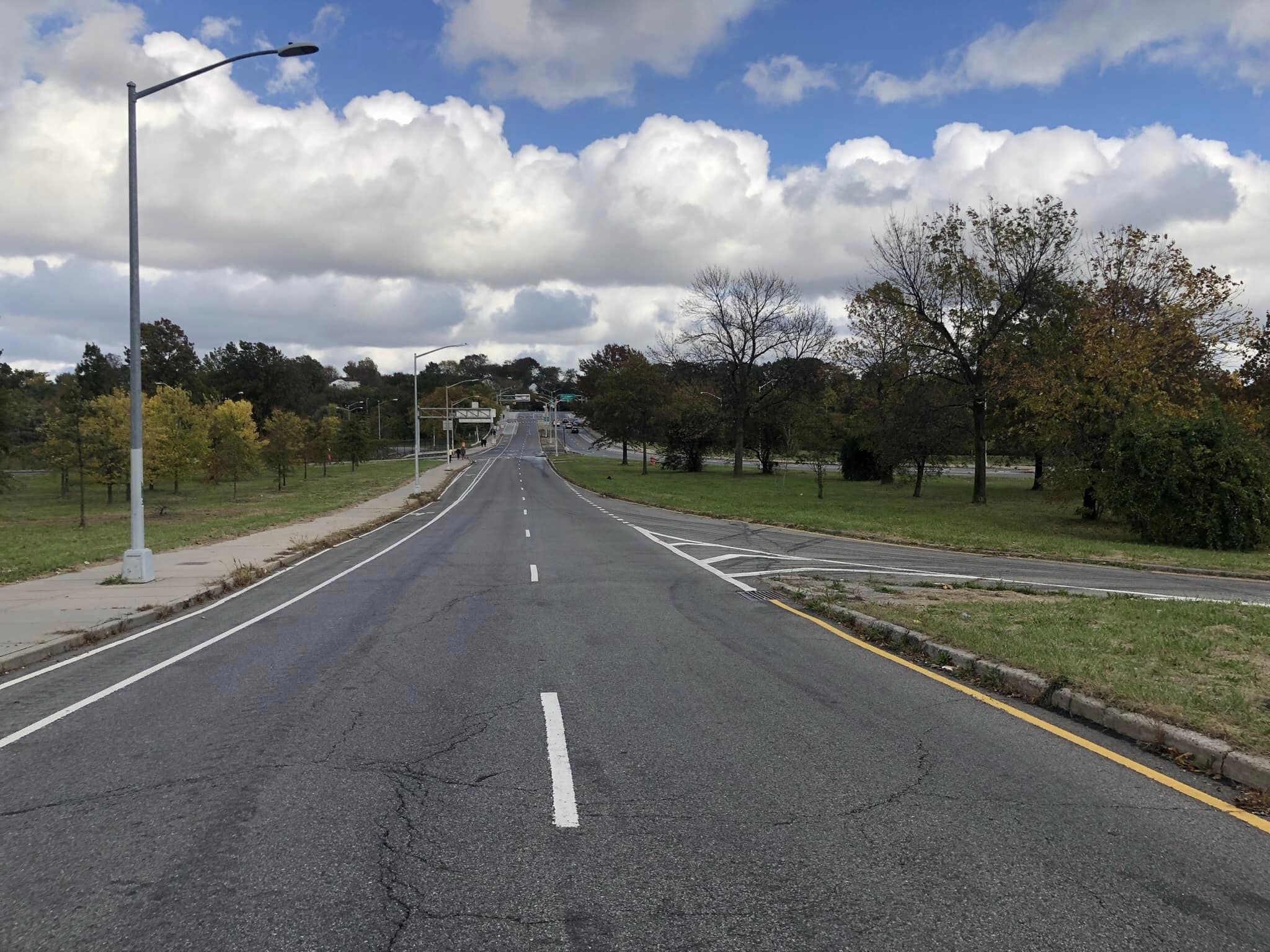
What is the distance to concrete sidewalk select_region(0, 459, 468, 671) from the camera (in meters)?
9.78

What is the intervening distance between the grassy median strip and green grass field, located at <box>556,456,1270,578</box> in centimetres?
964

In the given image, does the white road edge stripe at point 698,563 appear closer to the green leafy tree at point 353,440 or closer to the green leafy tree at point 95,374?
the green leafy tree at point 353,440

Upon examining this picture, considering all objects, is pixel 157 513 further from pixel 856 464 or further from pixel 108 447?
pixel 856 464

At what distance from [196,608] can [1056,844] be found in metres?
12.1

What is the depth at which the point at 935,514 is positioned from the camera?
33875 millimetres

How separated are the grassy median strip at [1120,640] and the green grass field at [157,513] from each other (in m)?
15.3

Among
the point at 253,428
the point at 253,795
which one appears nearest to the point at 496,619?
the point at 253,795

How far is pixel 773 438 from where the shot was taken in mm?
72875

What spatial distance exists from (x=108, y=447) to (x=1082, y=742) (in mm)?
47834

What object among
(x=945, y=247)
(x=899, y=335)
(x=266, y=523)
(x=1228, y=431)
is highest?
(x=945, y=247)

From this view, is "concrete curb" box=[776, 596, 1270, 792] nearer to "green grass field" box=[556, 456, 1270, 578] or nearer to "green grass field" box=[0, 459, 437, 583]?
"green grass field" box=[556, 456, 1270, 578]

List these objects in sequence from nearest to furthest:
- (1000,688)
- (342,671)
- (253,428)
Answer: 1. (1000,688)
2. (342,671)
3. (253,428)

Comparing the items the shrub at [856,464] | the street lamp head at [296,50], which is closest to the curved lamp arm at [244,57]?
the street lamp head at [296,50]

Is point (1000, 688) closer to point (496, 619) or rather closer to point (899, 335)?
point (496, 619)
